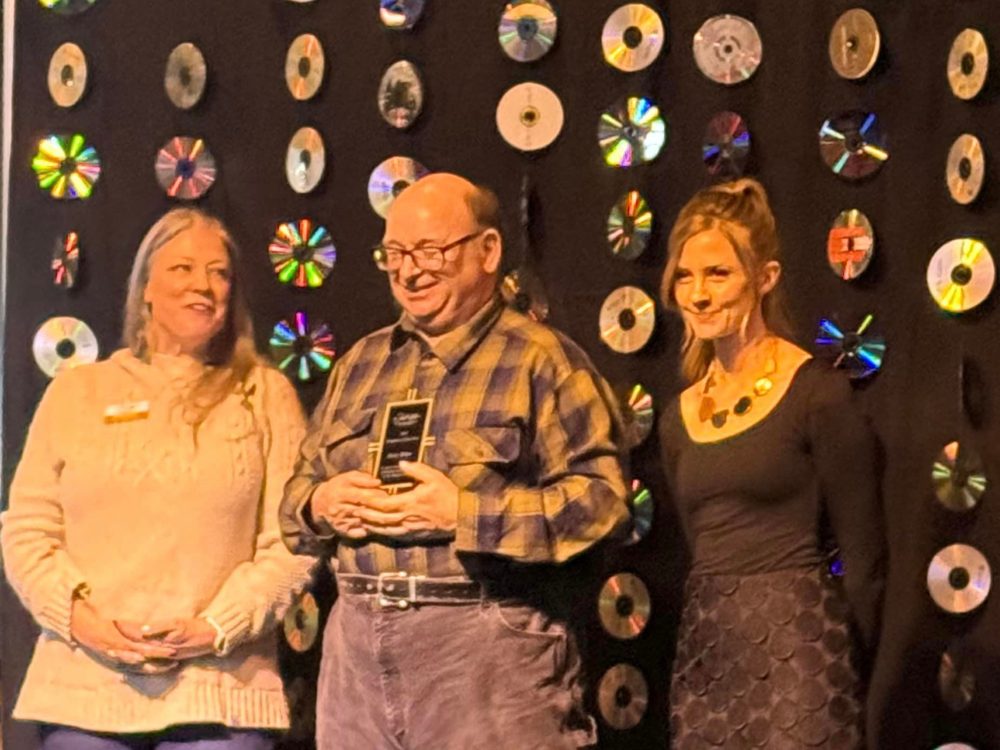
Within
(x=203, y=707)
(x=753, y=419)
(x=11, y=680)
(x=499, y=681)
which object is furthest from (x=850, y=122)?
(x=11, y=680)

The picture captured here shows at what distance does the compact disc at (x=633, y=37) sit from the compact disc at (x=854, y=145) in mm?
296

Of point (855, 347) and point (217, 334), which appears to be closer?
point (855, 347)

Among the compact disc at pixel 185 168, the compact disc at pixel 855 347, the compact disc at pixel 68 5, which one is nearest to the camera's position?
the compact disc at pixel 855 347

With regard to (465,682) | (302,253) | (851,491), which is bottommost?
(465,682)

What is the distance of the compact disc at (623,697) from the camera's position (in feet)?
7.08

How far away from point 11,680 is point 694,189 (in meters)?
1.42

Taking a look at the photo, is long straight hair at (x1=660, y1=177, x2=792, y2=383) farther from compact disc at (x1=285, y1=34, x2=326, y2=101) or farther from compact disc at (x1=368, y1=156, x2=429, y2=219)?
compact disc at (x1=285, y1=34, x2=326, y2=101)

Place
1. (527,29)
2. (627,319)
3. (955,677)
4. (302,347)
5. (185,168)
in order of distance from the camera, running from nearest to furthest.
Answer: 1. (955,677)
2. (627,319)
3. (527,29)
4. (302,347)
5. (185,168)

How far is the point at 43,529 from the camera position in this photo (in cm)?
226

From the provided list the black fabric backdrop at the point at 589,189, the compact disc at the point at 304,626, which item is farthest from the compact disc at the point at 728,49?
the compact disc at the point at 304,626

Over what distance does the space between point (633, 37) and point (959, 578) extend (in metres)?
0.91

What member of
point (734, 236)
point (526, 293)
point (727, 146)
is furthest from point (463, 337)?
point (727, 146)

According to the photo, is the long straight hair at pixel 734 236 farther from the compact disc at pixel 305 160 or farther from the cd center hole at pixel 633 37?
the compact disc at pixel 305 160

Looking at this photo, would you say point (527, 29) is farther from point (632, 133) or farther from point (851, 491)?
point (851, 491)
